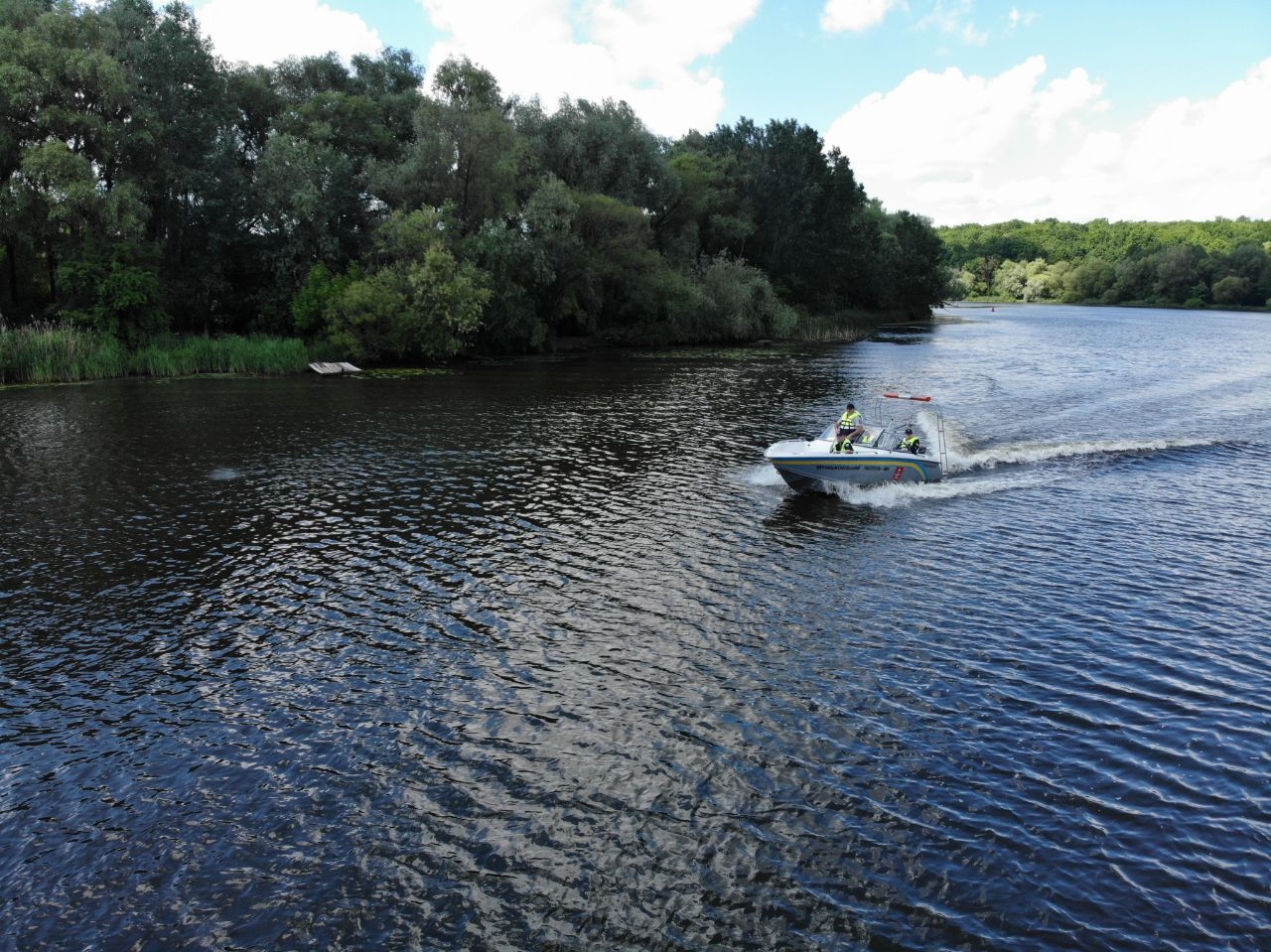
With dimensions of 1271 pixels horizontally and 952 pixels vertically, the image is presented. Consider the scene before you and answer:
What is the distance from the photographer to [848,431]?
32.1 m

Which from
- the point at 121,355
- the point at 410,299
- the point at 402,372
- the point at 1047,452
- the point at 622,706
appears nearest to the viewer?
the point at 622,706

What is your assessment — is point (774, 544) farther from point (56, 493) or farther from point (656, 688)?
point (56, 493)

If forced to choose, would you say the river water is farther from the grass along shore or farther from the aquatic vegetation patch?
the aquatic vegetation patch

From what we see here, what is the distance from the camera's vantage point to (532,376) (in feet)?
200

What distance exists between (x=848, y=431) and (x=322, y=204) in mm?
50329

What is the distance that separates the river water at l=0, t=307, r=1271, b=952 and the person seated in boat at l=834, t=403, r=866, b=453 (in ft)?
6.86

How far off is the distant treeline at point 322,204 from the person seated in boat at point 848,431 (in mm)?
37496

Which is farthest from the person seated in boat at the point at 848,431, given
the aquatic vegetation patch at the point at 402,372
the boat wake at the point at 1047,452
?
the aquatic vegetation patch at the point at 402,372

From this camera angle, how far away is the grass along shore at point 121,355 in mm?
49812

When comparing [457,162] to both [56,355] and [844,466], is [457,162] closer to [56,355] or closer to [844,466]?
[56,355]

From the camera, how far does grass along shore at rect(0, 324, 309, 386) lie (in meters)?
49.8

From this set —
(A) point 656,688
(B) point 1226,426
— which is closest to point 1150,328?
(B) point 1226,426

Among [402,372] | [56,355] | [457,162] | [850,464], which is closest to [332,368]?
[402,372]

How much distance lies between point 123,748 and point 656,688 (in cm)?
987
